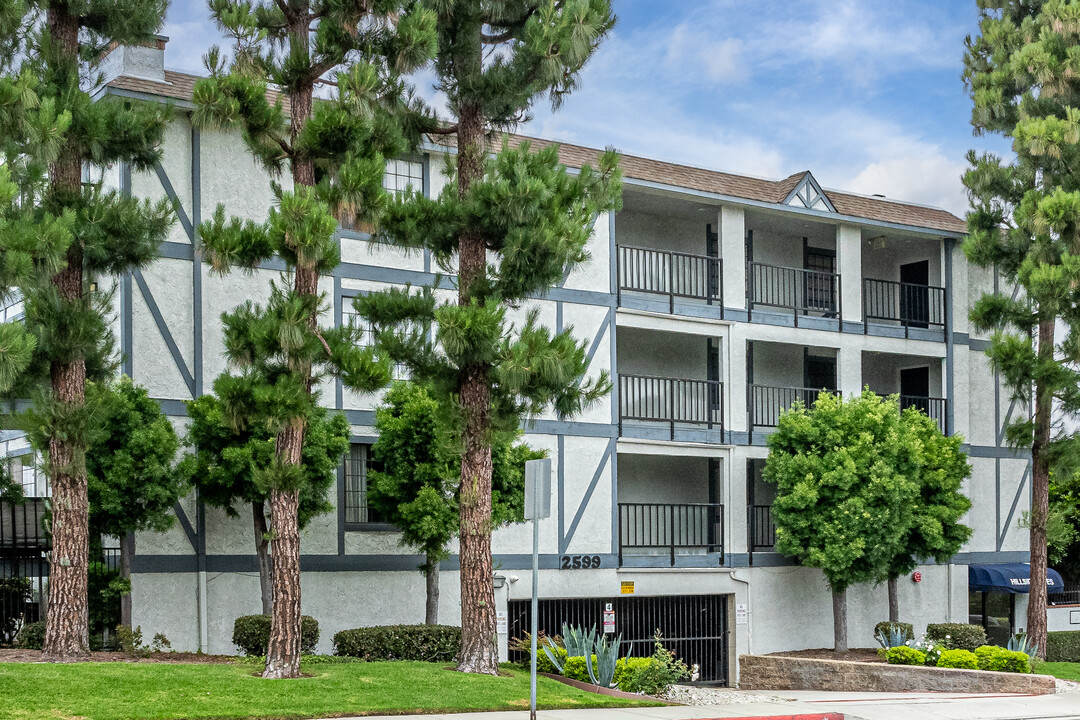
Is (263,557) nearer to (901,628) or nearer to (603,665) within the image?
(603,665)

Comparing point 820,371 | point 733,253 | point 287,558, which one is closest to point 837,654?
point 820,371

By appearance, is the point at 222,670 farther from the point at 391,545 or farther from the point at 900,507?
the point at 900,507

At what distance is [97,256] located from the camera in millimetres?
18141

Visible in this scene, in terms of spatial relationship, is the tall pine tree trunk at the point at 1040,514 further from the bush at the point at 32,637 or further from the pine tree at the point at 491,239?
the bush at the point at 32,637

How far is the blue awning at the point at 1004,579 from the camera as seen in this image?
32156 mm

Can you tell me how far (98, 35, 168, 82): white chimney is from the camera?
23.9 m

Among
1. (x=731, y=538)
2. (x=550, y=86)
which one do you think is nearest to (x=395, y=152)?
(x=550, y=86)

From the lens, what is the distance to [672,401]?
29.1 metres

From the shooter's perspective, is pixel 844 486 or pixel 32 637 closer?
pixel 32 637

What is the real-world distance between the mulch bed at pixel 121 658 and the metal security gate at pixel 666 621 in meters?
8.63

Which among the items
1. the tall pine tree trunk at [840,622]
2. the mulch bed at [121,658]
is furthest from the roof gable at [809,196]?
the mulch bed at [121,658]

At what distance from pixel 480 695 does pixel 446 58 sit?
9.25 metres

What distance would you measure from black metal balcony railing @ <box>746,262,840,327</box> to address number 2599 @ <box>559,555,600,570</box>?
7294 millimetres

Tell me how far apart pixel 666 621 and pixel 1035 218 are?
1212 cm
